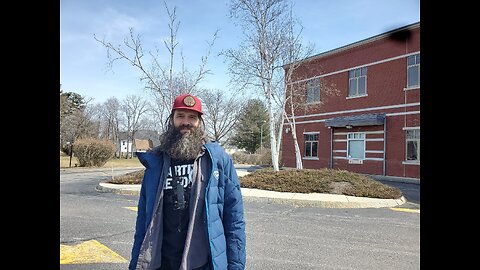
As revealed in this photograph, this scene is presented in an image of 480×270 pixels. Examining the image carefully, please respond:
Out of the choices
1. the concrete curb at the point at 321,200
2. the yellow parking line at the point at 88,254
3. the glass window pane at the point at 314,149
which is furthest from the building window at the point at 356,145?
the yellow parking line at the point at 88,254

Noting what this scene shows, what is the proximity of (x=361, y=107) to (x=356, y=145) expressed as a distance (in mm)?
2435

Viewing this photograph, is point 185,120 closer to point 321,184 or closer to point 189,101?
point 189,101

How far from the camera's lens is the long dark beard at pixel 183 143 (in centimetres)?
226

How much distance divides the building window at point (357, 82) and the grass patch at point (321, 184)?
1003 cm

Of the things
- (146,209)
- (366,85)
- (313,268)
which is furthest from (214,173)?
(366,85)

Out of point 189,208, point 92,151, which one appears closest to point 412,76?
point 189,208

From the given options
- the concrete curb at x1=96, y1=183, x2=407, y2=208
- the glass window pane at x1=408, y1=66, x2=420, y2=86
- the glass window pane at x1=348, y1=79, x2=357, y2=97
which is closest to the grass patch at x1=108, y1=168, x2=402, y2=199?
the concrete curb at x1=96, y1=183, x2=407, y2=208

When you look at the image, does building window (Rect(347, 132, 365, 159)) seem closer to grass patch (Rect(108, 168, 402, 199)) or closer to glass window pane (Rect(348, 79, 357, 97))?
glass window pane (Rect(348, 79, 357, 97))

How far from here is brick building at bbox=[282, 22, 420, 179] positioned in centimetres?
1848

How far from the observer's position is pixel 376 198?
10.6 meters

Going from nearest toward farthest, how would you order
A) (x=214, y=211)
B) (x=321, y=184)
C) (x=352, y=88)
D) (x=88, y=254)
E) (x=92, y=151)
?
1. (x=214, y=211)
2. (x=88, y=254)
3. (x=321, y=184)
4. (x=352, y=88)
5. (x=92, y=151)

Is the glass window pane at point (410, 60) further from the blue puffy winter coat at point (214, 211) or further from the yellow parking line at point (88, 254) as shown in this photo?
the blue puffy winter coat at point (214, 211)

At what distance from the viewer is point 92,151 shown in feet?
85.1

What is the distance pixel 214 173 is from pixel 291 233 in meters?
4.42
